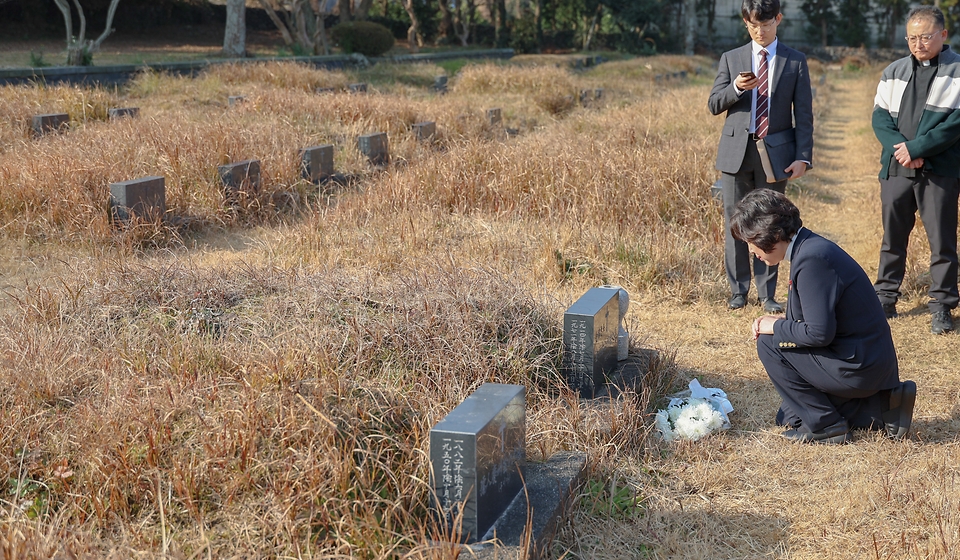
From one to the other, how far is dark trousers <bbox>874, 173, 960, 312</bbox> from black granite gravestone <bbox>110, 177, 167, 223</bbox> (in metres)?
4.84

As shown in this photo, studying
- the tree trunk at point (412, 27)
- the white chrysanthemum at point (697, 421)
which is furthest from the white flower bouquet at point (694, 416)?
the tree trunk at point (412, 27)

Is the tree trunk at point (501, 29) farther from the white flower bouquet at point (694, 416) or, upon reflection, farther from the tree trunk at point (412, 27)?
the white flower bouquet at point (694, 416)

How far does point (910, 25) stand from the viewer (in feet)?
14.6

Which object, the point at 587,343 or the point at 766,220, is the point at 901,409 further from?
the point at 587,343

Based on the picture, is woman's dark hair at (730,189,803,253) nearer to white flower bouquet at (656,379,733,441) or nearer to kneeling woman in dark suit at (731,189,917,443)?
kneeling woman in dark suit at (731,189,917,443)

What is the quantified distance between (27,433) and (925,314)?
463 cm

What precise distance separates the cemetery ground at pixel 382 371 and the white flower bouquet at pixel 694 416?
0.21 feet

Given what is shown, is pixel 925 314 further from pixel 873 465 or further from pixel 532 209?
pixel 532 209

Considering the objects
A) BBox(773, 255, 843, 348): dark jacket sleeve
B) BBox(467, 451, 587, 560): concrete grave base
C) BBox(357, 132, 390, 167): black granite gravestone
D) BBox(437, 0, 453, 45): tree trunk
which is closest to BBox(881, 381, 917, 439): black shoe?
BBox(773, 255, 843, 348): dark jacket sleeve

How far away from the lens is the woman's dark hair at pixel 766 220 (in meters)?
3.17

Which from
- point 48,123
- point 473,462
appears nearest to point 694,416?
point 473,462

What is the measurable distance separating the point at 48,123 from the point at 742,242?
7.66m

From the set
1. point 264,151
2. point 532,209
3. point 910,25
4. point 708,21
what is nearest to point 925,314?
point 910,25

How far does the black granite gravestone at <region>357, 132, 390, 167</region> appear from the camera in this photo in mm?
8953
